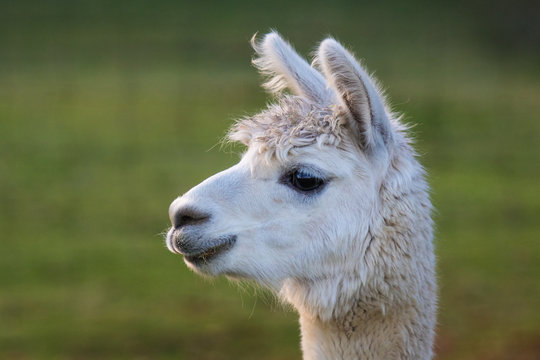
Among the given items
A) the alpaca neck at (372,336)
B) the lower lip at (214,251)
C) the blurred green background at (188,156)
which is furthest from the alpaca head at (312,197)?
the blurred green background at (188,156)

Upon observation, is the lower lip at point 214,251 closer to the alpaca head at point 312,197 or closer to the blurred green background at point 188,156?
the alpaca head at point 312,197

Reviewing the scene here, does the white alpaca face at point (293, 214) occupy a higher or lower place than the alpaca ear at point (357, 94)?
lower

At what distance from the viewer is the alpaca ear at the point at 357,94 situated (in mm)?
3197

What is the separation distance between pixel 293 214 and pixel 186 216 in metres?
0.43

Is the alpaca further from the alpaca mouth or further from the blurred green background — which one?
the blurred green background

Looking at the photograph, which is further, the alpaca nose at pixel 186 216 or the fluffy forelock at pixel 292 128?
the fluffy forelock at pixel 292 128

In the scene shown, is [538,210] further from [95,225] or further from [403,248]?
[403,248]

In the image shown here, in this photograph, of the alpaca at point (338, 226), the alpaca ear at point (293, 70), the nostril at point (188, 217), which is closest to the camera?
the nostril at point (188, 217)

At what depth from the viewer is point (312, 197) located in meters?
3.27

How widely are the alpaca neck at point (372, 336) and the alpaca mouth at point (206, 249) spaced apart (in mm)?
480

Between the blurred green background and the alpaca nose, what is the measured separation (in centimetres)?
50

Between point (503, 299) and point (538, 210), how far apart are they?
4533 mm

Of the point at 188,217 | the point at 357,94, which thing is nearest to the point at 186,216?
the point at 188,217

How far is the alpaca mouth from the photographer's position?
3152mm
